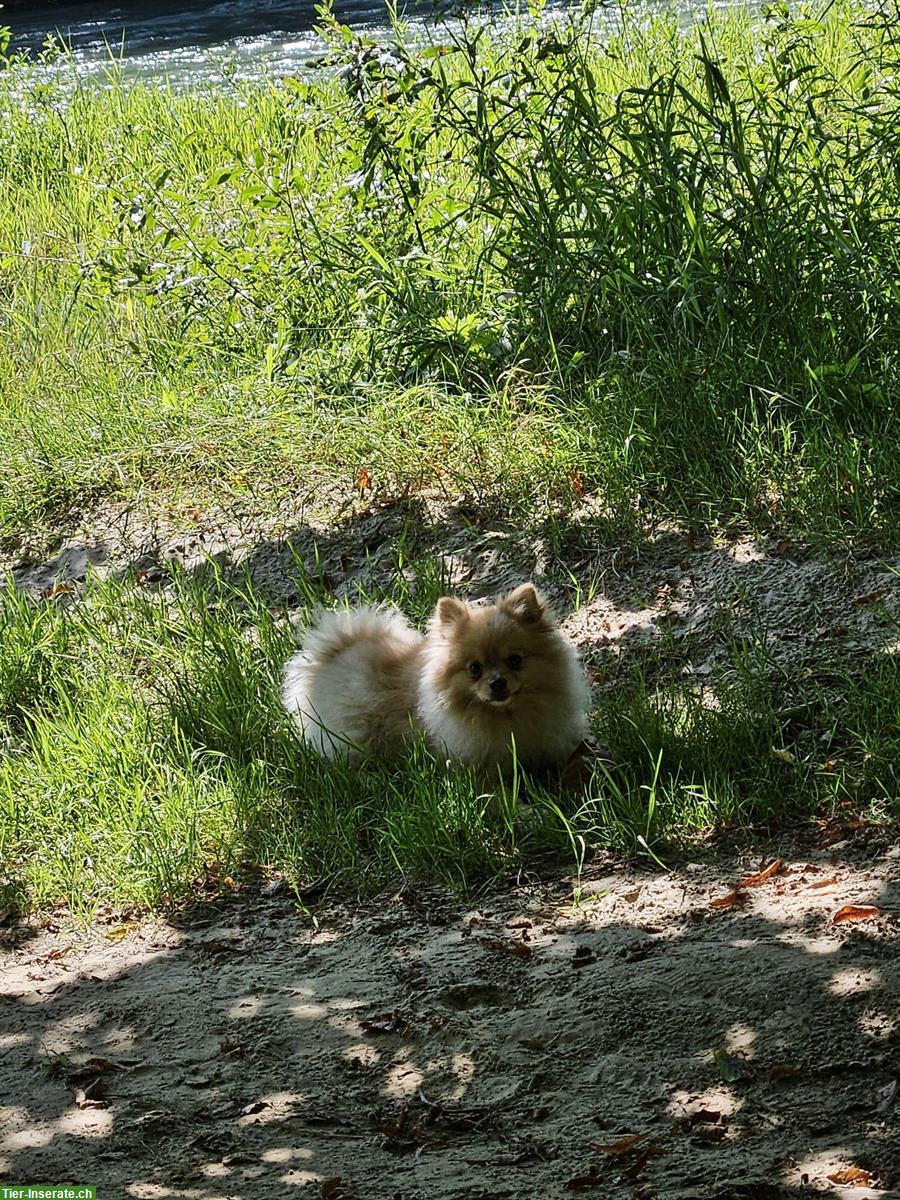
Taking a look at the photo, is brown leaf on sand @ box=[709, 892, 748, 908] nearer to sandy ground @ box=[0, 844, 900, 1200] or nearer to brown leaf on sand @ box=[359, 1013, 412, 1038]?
sandy ground @ box=[0, 844, 900, 1200]

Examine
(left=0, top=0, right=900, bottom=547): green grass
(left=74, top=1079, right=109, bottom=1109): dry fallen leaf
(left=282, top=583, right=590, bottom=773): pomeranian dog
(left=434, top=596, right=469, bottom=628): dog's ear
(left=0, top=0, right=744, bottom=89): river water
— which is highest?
(left=0, top=0, right=744, bottom=89): river water

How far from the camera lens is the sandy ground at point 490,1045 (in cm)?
311

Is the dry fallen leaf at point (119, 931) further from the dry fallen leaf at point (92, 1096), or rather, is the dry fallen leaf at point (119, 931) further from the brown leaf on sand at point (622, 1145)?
the brown leaf on sand at point (622, 1145)

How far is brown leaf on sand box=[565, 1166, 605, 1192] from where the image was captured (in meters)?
2.99

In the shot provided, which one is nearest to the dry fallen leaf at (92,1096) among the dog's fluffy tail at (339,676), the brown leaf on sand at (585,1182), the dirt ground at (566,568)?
the brown leaf on sand at (585,1182)

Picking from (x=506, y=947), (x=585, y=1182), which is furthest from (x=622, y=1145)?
(x=506, y=947)

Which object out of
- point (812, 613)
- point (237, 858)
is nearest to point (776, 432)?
point (812, 613)

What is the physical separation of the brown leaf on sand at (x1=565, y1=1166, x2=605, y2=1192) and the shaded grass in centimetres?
155

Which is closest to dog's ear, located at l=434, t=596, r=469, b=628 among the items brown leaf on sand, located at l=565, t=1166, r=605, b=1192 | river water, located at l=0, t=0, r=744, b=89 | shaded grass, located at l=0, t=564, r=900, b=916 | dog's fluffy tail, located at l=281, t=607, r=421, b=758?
dog's fluffy tail, located at l=281, t=607, r=421, b=758

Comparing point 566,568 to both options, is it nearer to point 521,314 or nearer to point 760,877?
point 521,314

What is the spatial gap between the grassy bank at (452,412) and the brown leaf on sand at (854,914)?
0.72 metres

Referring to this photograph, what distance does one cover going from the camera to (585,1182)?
9.87 feet

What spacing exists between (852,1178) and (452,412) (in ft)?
16.2

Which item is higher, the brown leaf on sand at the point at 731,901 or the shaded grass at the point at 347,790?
the shaded grass at the point at 347,790
